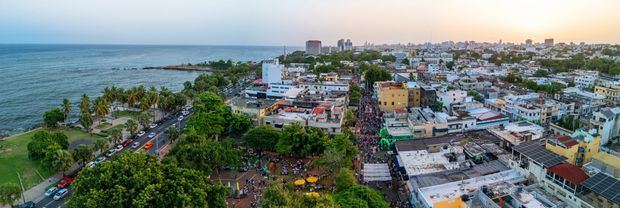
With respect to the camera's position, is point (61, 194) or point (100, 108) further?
point (100, 108)

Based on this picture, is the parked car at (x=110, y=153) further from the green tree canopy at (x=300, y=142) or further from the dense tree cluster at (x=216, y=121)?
the green tree canopy at (x=300, y=142)

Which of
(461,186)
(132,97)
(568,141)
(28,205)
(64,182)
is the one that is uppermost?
(568,141)

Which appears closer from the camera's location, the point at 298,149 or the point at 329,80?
the point at 298,149

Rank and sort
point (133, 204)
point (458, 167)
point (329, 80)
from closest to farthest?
point (133, 204) < point (458, 167) < point (329, 80)

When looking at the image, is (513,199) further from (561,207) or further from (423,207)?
(423,207)

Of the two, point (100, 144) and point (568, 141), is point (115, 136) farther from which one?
point (568, 141)

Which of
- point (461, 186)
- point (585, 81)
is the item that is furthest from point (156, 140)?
point (585, 81)

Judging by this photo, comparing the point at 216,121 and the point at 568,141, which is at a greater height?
the point at 568,141

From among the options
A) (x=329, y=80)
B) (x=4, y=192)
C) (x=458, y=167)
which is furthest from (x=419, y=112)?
(x=4, y=192)
